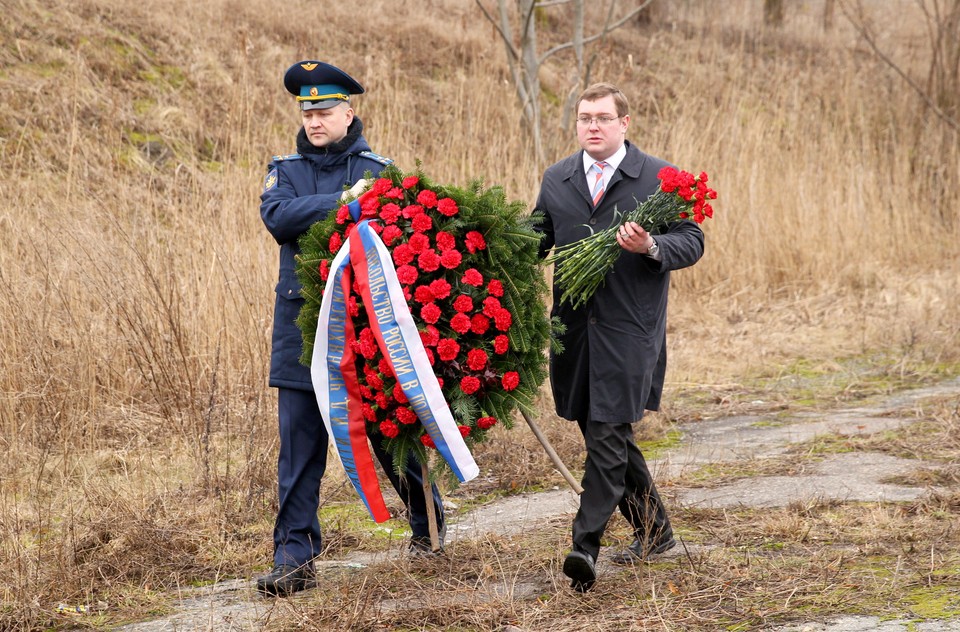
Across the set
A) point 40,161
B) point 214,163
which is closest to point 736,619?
point 40,161

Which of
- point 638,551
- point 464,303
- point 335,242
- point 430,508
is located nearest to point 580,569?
point 638,551

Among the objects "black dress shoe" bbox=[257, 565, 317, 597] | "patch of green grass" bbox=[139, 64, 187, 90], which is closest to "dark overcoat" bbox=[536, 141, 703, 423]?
"black dress shoe" bbox=[257, 565, 317, 597]

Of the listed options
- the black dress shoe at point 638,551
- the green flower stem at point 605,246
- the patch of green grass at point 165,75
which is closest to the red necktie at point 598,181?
the green flower stem at point 605,246

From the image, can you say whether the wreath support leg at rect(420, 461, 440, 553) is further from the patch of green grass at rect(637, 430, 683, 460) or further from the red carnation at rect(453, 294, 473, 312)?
the patch of green grass at rect(637, 430, 683, 460)

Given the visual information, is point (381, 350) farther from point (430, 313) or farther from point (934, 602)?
point (934, 602)

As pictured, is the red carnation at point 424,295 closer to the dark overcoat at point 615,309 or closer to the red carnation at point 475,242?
the red carnation at point 475,242

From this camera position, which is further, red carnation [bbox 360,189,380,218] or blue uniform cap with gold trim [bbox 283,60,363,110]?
A: blue uniform cap with gold trim [bbox 283,60,363,110]

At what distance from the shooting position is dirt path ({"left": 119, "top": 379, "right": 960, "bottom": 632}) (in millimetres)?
3998

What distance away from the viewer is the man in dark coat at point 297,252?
4.29 meters

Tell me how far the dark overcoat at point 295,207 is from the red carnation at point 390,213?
23 cm

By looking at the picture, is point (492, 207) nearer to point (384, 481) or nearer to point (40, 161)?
point (384, 481)

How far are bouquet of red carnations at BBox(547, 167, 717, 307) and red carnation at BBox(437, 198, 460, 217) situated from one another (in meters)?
0.46

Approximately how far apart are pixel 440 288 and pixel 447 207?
0.31 m

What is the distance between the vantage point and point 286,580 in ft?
13.8
